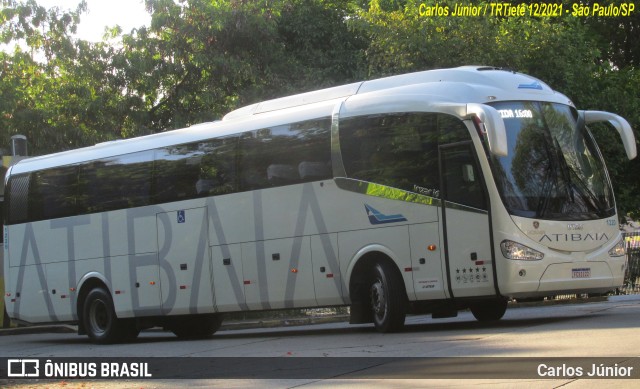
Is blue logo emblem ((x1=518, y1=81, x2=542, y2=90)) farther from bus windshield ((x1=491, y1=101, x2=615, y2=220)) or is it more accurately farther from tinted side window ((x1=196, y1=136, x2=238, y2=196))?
tinted side window ((x1=196, y1=136, x2=238, y2=196))

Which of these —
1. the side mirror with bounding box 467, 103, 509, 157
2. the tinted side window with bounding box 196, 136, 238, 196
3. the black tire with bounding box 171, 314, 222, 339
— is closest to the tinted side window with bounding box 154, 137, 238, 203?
the tinted side window with bounding box 196, 136, 238, 196

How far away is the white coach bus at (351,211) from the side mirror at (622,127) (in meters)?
0.03

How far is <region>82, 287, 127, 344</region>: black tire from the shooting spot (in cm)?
1920

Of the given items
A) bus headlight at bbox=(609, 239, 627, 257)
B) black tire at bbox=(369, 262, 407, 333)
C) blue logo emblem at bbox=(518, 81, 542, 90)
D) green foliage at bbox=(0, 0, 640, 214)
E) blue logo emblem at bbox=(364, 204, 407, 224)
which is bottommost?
black tire at bbox=(369, 262, 407, 333)

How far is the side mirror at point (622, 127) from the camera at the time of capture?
15.0m

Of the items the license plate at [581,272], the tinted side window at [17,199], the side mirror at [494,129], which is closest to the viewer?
the side mirror at [494,129]

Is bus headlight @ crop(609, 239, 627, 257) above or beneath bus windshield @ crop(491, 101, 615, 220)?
beneath

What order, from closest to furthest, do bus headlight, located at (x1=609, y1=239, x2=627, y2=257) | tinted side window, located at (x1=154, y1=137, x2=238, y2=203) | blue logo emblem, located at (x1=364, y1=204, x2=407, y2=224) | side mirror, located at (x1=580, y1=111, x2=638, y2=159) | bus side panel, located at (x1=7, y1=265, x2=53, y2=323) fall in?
bus headlight, located at (x1=609, y1=239, x2=627, y2=257)
blue logo emblem, located at (x1=364, y1=204, x2=407, y2=224)
side mirror, located at (x1=580, y1=111, x2=638, y2=159)
tinted side window, located at (x1=154, y1=137, x2=238, y2=203)
bus side panel, located at (x1=7, y1=265, x2=53, y2=323)

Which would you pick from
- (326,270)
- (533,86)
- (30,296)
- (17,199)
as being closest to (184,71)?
(17,199)

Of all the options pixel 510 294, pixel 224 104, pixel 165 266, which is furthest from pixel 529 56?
pixel 510 294

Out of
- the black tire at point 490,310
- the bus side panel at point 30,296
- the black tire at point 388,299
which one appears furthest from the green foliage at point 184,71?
the black tire at point 388,299

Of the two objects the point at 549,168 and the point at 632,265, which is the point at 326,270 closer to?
the point at 549,168

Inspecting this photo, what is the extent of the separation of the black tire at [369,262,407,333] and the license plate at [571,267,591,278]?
2352mm

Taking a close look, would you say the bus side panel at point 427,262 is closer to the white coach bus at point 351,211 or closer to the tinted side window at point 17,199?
the white coach bus at point 351,211
